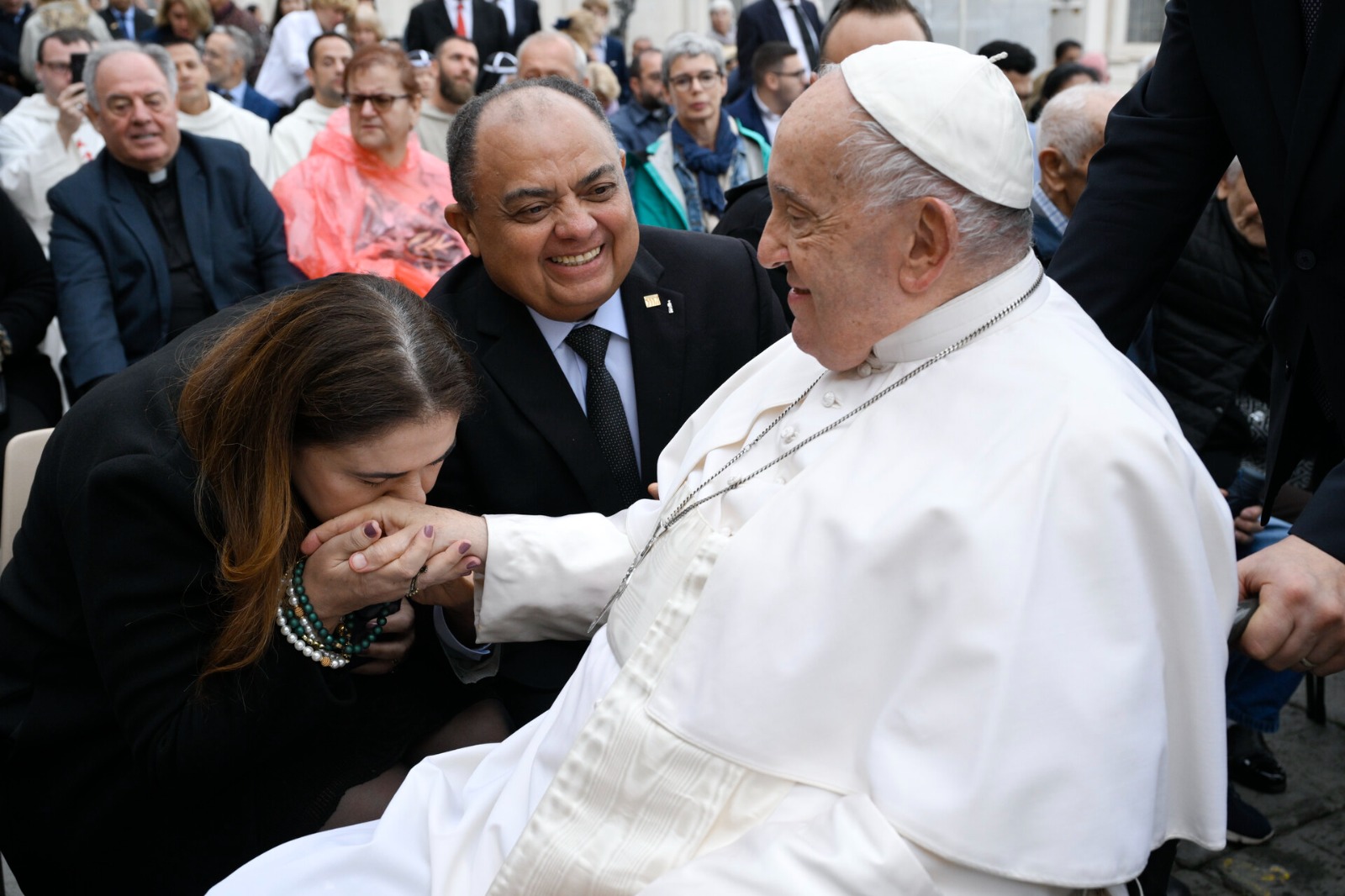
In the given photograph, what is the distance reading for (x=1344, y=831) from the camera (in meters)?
3.50

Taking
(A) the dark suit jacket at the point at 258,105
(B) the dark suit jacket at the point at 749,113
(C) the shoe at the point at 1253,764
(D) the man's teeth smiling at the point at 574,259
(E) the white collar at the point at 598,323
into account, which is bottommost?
(C) the shoe at the point at 1253,764

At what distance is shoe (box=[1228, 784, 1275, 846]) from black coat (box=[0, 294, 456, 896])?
2461 mm

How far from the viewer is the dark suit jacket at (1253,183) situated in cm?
209

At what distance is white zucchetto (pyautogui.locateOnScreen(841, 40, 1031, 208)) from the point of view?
1.83 m

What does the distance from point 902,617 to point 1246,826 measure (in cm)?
226

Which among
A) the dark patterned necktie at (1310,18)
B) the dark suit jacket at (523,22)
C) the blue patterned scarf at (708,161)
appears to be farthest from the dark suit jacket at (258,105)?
the dark patterned necktie at (1310,18)

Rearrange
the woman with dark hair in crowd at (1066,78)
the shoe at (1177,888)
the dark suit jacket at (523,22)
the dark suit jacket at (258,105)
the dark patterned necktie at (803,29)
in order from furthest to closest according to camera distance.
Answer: the dark suit jacket at (523,22) → the dark patterned necktie at (803,29) → the dark suit jacket at (258,105) → the woman with dark hair in crowd at (1066,78) → the shoe at (1177,888)

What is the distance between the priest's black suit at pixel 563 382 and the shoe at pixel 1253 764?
Result: 207 centimetres

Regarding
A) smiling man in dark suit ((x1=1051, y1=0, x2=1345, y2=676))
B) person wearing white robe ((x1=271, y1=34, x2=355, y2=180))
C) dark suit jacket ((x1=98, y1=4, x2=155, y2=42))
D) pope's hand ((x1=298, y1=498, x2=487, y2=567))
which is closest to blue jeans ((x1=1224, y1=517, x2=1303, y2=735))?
smiling man in dark suit ((x1=1051, y1=0, x2=1345, y2=676))

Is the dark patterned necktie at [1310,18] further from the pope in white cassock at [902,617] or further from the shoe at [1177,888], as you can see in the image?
the shoe at [1177,888]

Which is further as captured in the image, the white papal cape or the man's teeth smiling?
the man's teeth smiling

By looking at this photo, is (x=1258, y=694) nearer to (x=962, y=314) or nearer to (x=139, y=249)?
(x=962, y=314)

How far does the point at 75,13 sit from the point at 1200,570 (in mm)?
7931

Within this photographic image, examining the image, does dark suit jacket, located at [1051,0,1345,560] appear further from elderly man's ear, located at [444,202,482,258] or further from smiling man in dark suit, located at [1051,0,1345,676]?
elderly man's ear, located at [444,202,482,258]
